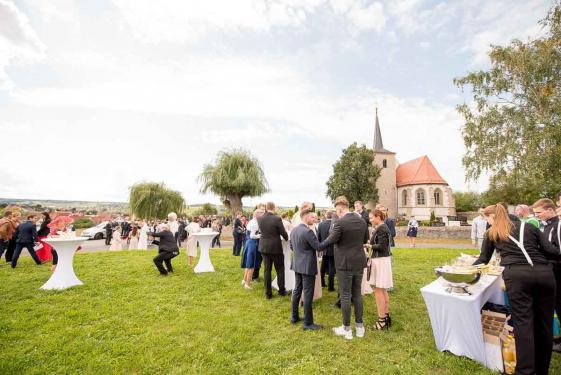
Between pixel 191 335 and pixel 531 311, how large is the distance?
4.42 meters

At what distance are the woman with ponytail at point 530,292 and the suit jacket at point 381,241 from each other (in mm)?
1683

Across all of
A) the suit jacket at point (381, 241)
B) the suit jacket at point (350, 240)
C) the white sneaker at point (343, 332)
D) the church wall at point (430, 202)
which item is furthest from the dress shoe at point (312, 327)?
the church wall at point (430, 202)

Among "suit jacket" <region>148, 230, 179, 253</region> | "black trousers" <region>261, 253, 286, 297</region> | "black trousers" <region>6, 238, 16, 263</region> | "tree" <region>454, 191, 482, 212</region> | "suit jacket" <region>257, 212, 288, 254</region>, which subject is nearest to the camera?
"suit jacket" <region>257, 212, 288, 254</region>

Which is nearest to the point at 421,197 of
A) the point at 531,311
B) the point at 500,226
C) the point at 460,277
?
the point at 460,277

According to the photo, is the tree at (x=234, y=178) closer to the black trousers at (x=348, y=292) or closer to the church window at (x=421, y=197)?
the black trousers at (x=348, y=292)

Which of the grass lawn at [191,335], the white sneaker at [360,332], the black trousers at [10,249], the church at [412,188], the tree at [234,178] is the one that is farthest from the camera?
the church at [412,188]

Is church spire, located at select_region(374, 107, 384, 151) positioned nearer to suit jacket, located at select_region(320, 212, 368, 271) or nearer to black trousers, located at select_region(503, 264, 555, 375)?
suit jacket, located at select_region(320, 212, 368, 271)

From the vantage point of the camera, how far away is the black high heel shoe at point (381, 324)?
183 inches

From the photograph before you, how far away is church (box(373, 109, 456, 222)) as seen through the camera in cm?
4477

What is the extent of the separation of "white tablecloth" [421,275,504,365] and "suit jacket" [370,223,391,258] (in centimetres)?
89

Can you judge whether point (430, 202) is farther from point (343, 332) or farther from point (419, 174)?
point (343, 332)

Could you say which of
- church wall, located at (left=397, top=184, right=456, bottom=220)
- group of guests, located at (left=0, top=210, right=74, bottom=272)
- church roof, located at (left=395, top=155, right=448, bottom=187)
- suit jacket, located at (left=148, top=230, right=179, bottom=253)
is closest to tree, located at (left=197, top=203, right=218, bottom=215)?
church roof, located at (left=395, top=155, right=448, bottom=187)

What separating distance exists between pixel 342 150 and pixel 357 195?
7.38 meters

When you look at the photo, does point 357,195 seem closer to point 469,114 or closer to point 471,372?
point 469,114
